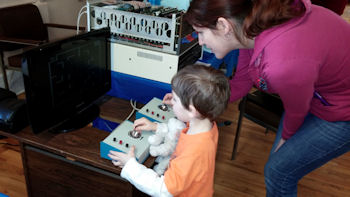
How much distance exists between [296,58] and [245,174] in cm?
140

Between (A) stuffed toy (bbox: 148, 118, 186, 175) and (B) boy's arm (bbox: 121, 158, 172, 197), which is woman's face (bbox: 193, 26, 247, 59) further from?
(B) boy's arm (bbox: 121, 158, 172, 197)

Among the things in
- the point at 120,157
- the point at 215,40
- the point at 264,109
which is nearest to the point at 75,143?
the point at 120,157

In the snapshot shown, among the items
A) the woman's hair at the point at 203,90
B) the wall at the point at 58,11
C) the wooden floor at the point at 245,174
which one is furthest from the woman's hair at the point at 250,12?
the wall at the point at 58,11

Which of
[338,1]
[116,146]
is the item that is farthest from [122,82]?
[338,1]

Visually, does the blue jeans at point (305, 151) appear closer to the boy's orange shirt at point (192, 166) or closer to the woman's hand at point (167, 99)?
the boy's orange shirt at point (192, 166)

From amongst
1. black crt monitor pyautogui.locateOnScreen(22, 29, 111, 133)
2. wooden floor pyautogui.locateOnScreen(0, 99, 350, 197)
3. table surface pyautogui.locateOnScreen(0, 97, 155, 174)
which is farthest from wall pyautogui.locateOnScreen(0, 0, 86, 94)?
table surface pyautogui.locateOnScreen(0, 97, 155, 174)

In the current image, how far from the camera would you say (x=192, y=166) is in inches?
34.8

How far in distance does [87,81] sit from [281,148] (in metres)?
0.87

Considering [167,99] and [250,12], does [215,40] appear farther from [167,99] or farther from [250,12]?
[167,99]

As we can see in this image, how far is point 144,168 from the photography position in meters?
0.93

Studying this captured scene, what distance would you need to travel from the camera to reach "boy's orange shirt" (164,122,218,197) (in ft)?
2.87

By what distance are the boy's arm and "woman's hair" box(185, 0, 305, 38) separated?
52cm

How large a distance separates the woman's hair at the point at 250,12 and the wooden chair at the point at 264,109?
3.32 ft

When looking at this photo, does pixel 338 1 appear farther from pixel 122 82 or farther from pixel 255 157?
pixel 122 82
